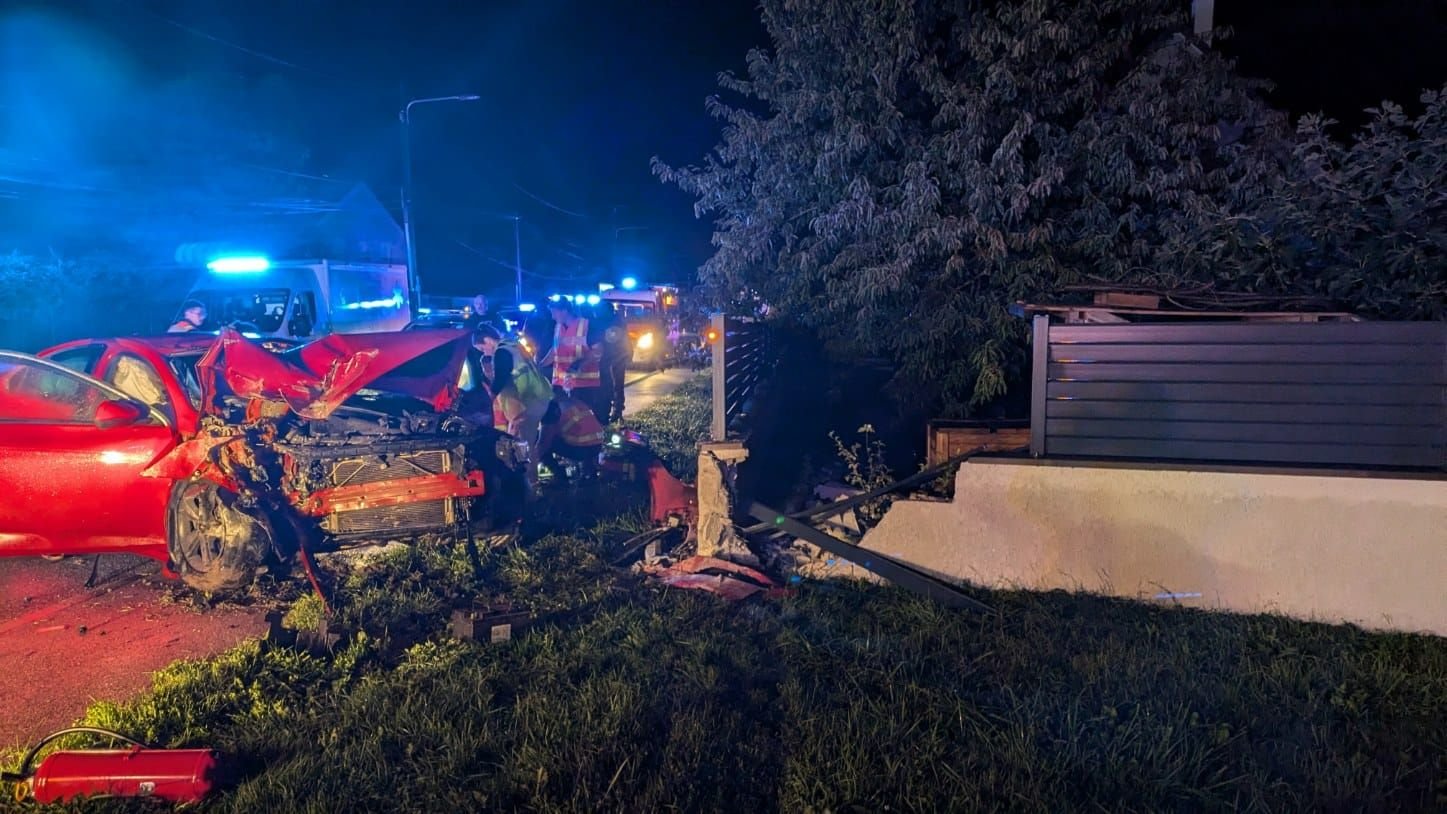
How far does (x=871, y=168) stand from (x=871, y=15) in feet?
4.18

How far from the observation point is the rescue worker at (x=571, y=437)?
27.0ft

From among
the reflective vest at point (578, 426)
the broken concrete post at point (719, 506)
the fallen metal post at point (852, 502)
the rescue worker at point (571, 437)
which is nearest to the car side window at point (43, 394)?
the rescue worker at point (571, 437)

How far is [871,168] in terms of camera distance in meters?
7.89

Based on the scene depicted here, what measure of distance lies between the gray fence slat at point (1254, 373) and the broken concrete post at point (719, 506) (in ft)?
7.51

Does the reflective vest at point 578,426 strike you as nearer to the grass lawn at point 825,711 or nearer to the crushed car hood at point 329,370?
the crushed car hood at point 329,370

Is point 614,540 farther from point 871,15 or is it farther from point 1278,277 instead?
point 1278,277

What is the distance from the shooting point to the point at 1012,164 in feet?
22.8

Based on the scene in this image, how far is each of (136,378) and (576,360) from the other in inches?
186

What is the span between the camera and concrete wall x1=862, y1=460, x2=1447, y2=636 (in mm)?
4777

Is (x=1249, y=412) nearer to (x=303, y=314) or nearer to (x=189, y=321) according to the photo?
(x=189, y=321)

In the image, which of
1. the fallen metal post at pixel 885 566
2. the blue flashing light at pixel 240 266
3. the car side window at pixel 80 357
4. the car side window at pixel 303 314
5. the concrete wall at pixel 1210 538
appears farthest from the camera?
the blue flashing light at pixel 240 266

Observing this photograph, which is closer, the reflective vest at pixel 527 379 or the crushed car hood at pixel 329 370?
the crushed car hood at pixel 329 370

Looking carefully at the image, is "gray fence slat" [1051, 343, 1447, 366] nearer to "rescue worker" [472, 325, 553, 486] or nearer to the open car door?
"rescue worker" [472, 325, 553, 486]

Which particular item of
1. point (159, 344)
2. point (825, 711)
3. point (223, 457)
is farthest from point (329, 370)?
point (825, 711)
